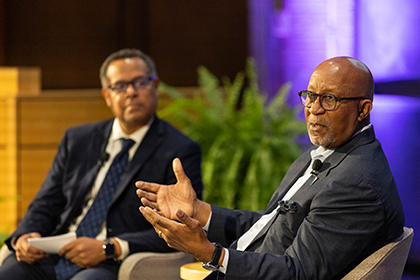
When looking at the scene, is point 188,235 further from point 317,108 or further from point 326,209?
point 317,108

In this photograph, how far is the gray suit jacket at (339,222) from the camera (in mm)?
1648

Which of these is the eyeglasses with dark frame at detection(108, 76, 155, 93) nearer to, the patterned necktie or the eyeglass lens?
the patterned necktie

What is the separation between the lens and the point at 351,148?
180 cm

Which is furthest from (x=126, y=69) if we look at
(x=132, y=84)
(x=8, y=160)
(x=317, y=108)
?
(x=8, y=160)

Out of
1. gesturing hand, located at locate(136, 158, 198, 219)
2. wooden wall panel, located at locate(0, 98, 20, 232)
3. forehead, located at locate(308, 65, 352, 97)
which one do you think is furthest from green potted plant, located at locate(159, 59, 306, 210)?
forehead, located at locate(308, 65, 352, 97)

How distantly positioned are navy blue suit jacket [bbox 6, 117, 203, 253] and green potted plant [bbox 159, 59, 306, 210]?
1501 millimetres

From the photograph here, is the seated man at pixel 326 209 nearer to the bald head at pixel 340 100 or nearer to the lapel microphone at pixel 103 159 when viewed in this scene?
the bald head at pixel 340 100

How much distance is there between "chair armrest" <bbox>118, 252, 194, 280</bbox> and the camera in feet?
7.61

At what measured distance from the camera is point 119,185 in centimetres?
269

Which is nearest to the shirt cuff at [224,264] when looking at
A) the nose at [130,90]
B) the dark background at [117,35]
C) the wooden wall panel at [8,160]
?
the nose at [130,90]

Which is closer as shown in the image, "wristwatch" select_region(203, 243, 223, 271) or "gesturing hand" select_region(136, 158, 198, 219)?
"wristwatch" select_region(203, 243, 223, 271)

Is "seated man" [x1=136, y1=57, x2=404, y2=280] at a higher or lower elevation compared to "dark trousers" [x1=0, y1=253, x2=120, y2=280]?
higher

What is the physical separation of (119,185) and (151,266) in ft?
1.68

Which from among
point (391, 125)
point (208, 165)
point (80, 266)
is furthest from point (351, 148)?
point (208, 165)
